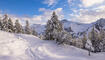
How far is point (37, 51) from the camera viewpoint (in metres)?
28.5

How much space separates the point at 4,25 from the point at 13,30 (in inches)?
Result: 183

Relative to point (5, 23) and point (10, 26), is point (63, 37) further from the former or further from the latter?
point (5, 23)

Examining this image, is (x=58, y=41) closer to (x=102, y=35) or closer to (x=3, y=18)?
(x=102, y=35)

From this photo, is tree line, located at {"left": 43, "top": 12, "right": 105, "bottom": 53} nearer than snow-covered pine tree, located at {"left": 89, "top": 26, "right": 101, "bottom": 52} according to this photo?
Yes

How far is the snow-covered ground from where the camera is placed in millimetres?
24391

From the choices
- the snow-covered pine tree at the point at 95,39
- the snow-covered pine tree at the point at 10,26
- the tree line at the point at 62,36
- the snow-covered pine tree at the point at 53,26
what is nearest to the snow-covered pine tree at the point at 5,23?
the snow-covered pine tree at the point at 10,26

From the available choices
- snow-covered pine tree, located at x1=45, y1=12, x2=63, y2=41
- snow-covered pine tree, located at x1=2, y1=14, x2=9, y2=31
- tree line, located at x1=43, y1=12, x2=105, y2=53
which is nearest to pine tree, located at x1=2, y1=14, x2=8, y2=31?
snow-covered pine tree, located at x1=2, y1=14, x2=9, y2=31

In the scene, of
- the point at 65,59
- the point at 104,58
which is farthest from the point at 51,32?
the point at 104,58

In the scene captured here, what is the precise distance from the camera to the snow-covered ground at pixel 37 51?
80.0 ft

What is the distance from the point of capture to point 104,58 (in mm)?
30500

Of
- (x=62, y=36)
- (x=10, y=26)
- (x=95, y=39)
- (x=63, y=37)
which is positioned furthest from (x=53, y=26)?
(x=10, y=26)

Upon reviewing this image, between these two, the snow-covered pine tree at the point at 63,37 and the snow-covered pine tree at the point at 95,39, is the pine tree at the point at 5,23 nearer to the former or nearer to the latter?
the snow-covered pine tree at the point at 63,37

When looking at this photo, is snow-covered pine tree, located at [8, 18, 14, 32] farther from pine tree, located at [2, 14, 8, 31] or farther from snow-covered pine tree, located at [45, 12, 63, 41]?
snow-covered pine tree, located at [45, 12, 63, 41]

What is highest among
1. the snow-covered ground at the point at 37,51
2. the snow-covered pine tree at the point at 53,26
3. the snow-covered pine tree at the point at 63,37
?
the snow-covered pine tree at the point at 53,26
